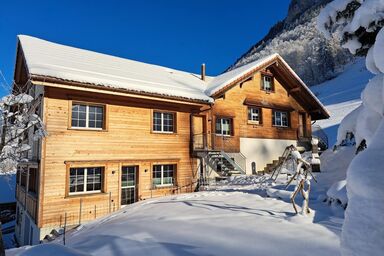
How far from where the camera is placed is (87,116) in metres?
13.0

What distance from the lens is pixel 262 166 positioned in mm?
19672

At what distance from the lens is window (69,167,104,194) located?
12352mm

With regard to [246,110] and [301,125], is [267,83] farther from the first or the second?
[301,125]

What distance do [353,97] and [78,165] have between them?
42314 mm

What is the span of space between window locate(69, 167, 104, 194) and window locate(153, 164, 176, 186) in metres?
2.92

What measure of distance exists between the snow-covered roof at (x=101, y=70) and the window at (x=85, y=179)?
154 inches

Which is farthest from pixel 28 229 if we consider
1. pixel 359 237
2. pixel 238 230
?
pixel 359 237

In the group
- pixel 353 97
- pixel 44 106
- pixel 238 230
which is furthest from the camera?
pixel 353 97

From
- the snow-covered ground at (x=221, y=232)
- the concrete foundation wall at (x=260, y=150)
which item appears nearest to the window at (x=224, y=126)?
the concrete foundation wall at (x=260, y=150)

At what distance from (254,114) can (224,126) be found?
9.69 ft

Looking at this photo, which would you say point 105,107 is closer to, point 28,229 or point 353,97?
point 28,229

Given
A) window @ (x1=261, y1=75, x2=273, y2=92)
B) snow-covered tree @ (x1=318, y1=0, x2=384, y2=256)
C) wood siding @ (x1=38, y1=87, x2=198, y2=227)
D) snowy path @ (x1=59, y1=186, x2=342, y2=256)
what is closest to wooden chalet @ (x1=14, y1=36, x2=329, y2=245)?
wood siding @ (x1=38, y1=87, x2=198, y2=227)

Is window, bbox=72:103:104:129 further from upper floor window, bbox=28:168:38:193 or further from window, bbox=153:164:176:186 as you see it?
window, bbox=153:164:176:186

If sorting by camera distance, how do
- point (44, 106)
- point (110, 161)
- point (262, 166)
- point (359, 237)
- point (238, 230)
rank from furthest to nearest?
1. point (262, 166)
2. point (110, 161)
3. point (44, 106)
4. point (238, 230)
5. point (359, 237)
